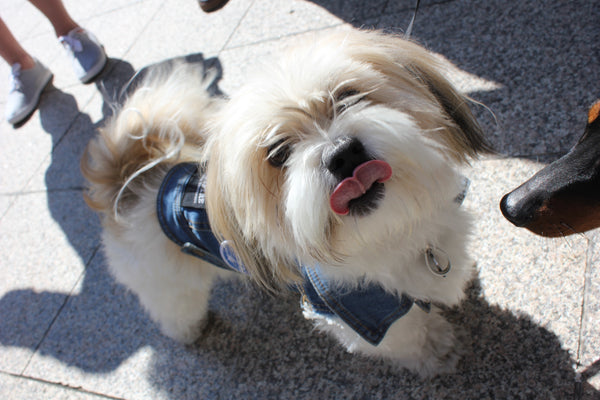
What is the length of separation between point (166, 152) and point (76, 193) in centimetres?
194

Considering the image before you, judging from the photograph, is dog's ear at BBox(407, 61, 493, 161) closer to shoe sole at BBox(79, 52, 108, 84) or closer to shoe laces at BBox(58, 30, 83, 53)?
shoe sole at BBox(79, 52, 108, 84)

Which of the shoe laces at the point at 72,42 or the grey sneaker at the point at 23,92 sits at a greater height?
the shoe laces at the point at 72,42

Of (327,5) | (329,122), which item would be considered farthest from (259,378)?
(327,5)

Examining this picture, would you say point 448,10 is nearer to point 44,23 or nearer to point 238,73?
point 238,73

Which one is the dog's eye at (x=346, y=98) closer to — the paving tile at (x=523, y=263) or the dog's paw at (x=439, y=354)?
the paving tile at (x=523, y=263)

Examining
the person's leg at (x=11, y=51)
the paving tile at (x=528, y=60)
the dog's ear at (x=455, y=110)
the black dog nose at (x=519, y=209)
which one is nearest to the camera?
the black dog nose at (x=519, y=209)

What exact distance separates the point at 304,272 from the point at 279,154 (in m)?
0.56

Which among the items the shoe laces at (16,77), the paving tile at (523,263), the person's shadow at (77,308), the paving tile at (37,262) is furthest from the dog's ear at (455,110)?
the shoe laces at (16,77)

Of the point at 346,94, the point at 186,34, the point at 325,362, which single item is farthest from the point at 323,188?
the point at 186,34

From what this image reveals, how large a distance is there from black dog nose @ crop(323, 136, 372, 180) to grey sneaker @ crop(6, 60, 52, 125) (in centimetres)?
461

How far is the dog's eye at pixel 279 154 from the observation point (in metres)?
1.31

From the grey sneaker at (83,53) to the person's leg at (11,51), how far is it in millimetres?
Result: 496

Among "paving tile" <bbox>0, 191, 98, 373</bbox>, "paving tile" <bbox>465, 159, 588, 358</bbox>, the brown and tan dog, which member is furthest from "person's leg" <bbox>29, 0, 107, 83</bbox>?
the brown and tan dog

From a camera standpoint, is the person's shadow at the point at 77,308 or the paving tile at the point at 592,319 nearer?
the paving tile at the point at 592,319
